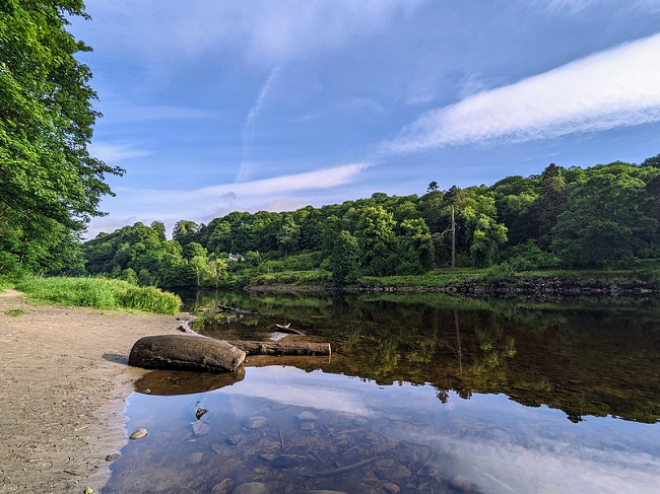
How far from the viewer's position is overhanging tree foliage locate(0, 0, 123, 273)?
8898 millimetres

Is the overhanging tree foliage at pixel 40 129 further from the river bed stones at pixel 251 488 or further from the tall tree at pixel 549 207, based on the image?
the tall tree at pixel 549 207

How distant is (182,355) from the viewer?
28.6 ft

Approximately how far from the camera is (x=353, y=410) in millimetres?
6508

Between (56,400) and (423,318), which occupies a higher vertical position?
(56,400)

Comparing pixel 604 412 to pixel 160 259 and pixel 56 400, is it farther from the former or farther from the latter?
pixel 160 259

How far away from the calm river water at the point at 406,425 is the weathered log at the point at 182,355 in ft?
1.32

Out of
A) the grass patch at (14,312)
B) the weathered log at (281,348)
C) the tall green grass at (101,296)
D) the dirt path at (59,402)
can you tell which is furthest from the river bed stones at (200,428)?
the tall green grass at (101,296)

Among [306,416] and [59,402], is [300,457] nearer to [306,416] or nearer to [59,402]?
[306,416]

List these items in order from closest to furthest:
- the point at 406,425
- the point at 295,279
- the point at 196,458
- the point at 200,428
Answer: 1. the point at 196,458
2. the point at 200,428
3. the point at 406,425
4. the point at 295,279

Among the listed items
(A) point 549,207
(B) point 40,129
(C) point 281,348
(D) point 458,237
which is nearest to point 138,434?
(C) point 281,348

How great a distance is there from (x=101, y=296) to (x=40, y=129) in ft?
35.9

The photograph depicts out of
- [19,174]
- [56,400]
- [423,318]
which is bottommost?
[423,318]

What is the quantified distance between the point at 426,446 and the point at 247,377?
511 centimetres

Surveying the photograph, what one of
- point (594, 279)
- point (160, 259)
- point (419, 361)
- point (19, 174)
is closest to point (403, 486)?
point (419, 361)
